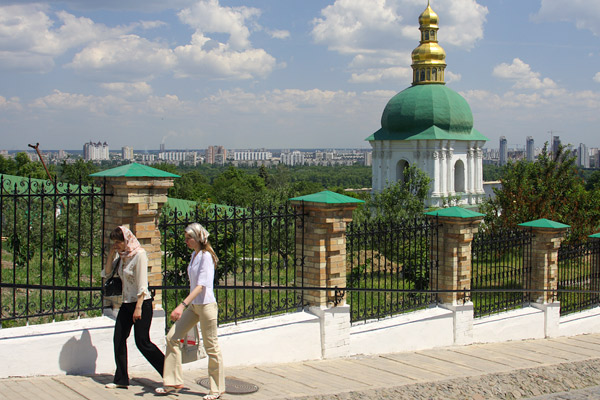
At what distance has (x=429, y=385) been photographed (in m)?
6.39

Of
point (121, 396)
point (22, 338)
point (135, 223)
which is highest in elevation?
point (135, 223)

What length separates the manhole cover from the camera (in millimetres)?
5648

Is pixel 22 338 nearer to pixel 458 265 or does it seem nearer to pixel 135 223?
pixel 135 223

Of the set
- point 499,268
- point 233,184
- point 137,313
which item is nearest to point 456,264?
point 499,268

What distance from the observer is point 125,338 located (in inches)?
211

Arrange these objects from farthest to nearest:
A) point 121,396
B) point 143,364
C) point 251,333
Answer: point 251,333 < point 143,364 < point 121,396

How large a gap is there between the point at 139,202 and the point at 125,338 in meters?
1.36

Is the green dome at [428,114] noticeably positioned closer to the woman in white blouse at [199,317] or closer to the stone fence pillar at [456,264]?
the stone fence pillar at [456,264]

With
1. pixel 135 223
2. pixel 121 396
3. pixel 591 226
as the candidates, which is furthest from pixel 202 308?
pixel 591 226

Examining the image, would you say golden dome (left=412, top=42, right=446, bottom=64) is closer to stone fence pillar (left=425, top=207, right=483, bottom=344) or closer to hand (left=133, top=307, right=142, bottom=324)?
stone fence pillar (left=425, top=207, right=483, bottom=344)

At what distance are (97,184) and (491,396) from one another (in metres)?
4.53

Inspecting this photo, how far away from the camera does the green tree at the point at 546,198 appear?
62.7ft

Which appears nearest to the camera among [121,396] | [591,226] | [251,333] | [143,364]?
[121,396]

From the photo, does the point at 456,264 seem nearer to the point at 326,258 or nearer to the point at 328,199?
the point at 326,258
